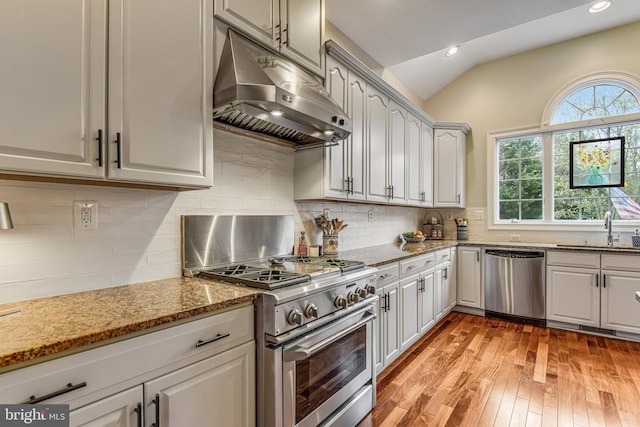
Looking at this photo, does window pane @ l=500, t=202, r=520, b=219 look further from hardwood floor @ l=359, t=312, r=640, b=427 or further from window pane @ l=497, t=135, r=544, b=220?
hardwood floor @ l=359, t=312, r=640, b=427

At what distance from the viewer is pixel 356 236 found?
126 inches

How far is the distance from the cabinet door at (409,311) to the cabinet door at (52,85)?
2250 millimetres

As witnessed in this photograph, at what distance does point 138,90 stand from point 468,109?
4.37 m

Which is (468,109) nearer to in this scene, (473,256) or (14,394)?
(473,256)

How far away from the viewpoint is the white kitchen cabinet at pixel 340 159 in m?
2.34

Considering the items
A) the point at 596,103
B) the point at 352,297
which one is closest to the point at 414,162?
the point at 596,103

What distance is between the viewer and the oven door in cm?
142

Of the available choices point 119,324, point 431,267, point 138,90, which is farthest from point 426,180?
point 119,324

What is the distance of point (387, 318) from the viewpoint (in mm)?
2385

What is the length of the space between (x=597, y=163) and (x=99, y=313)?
15.8 feet

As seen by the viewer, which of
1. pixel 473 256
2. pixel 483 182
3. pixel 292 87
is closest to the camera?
pixel 292 87

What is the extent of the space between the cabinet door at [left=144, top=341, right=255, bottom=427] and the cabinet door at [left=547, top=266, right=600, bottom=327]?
3445 mm

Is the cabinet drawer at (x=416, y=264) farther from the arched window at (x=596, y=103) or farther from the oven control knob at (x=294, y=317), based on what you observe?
the arched window at (x=596, y=103)

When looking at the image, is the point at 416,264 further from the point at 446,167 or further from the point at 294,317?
the point at 446,167
